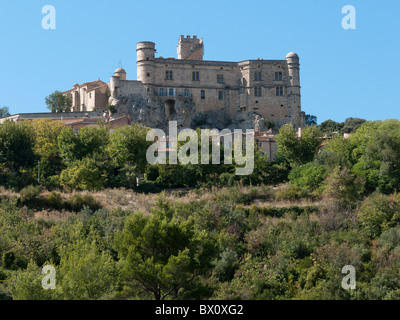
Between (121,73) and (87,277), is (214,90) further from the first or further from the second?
(87,277)

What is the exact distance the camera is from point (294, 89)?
227 ft

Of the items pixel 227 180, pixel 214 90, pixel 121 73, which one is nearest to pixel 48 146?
pixel 227 180

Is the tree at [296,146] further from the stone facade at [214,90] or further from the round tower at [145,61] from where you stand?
the round tower at [145,61]

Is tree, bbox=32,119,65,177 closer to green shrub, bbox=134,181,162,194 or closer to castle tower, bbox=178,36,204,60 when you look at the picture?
green shrub, bbox=134,181,162,194

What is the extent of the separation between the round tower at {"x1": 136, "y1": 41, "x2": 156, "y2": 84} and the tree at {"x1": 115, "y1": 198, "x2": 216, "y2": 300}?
40.0m

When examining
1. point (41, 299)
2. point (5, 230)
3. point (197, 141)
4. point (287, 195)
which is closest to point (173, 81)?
point (197, 141)

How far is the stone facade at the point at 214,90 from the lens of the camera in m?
65.8

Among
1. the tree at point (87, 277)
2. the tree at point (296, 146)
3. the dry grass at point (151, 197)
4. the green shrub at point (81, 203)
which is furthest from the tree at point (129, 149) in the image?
the tree at point (87, 277)

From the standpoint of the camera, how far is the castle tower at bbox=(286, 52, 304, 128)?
68.4 meters

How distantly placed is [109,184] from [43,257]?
13.3 metres

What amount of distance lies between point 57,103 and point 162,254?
44.2 metres

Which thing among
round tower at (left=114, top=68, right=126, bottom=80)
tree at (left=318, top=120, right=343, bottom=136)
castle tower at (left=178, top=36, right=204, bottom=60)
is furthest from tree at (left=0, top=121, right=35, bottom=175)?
tree at (left=318, top=120, right=343, bottom=136)

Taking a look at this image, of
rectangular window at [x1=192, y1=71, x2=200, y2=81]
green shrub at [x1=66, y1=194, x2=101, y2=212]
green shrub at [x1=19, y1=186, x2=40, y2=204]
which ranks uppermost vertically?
rectangular window at [x1=192, y1=71, x2=200, y2=81]
